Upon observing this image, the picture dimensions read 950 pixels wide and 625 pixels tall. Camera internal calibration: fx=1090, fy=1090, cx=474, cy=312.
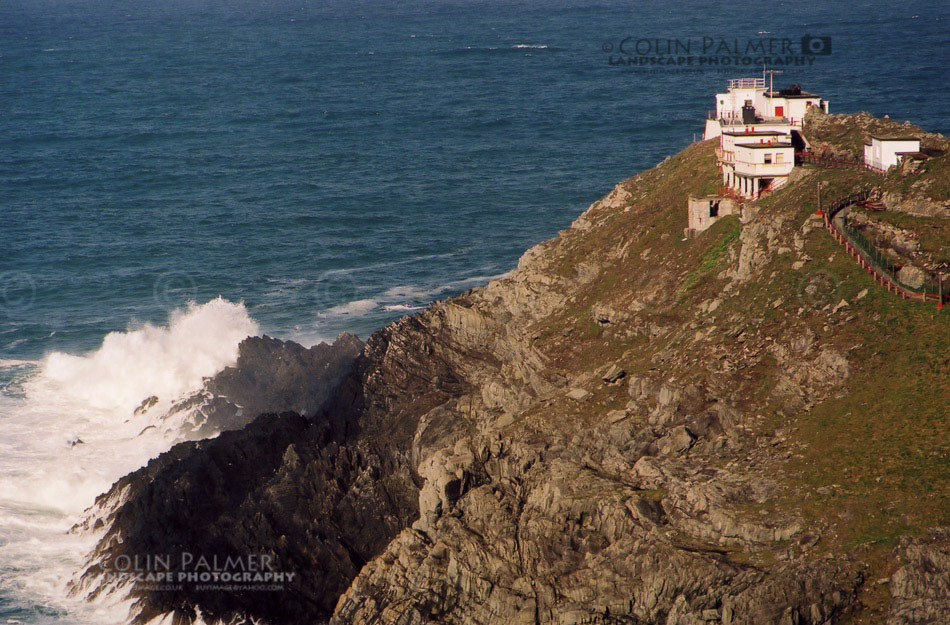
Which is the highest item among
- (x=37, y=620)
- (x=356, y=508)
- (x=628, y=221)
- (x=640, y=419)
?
(x=628, y=221)

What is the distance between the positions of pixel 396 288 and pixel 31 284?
3402 cm

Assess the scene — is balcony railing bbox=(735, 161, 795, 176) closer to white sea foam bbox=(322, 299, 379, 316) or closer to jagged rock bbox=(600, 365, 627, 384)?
jagged rock bbox=(600, 365, 627, 384)

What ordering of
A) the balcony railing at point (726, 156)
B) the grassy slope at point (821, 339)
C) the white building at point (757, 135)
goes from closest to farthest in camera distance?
the grassy slope at point (821, 339), the white building at point (757, 135), the balcony railing at point (726, 156)

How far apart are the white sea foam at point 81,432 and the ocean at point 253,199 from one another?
7.4 inches

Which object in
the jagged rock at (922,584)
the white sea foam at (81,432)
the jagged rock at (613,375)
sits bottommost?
the white sea foam at (81,432)

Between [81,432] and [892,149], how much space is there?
54452 millimetres

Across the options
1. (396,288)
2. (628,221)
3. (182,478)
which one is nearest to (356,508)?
(182,478)

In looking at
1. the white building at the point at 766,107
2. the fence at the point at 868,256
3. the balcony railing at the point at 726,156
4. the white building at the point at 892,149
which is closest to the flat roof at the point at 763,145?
the balcony railing at the point at 726,156

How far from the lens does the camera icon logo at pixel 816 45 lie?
17875cm

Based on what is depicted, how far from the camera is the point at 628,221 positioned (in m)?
66.9

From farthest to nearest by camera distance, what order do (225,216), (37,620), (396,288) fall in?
(225,216), (396,288), (37,620)

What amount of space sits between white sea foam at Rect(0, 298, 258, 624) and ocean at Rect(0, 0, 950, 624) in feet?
0.62

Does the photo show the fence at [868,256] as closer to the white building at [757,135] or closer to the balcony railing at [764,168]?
the balcony railing at [764,168]

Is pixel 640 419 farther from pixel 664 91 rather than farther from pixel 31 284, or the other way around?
pixel 664 91
